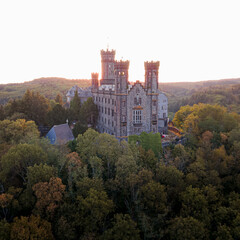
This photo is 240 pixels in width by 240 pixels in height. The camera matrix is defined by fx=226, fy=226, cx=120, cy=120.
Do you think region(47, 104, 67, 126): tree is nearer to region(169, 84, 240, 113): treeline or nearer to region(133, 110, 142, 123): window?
region(133, 110, 142, 123): window

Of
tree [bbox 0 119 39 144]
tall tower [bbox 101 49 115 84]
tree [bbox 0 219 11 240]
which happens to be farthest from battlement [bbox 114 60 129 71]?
tree [bbox 0 219 11 240]

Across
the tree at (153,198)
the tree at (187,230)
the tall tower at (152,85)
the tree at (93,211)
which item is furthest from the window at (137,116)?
the tree at (187,230)

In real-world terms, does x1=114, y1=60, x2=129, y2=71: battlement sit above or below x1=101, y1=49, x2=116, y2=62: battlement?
below

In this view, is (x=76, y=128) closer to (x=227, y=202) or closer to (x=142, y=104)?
(x=142, y=104)

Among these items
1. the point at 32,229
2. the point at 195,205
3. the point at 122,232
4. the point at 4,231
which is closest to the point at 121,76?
the point at 195,205

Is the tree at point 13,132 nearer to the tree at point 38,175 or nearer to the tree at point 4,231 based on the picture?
the tree at point 38,175

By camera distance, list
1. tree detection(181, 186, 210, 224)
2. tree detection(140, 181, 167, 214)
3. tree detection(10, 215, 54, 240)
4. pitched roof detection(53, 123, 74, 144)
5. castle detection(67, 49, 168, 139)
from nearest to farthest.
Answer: tree detection(10, 215, 54, 240), tree detection(181, 186, 210, 224), tree detection(140, 181, 167, 214), pitched roof detection(53, 123, 74, 144), castle detection(67, 49, 168, 139)

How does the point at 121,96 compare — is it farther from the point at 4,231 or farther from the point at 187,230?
the point at 4,231
